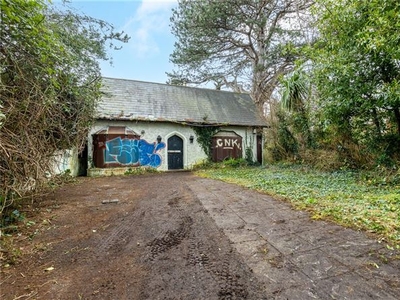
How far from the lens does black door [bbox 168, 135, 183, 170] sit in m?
11.5

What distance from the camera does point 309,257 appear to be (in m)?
2.20

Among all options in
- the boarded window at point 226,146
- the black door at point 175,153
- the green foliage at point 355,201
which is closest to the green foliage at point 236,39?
the boarded window at point 226,146

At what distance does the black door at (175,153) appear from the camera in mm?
11523

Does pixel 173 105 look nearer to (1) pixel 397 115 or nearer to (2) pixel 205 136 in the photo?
(2) pixel 205 136

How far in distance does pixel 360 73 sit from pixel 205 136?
7.58 metres

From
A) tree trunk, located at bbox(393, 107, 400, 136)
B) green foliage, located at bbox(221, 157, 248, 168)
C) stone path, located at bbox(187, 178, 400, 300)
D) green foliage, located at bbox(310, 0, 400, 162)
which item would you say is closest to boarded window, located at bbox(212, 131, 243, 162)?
green foliage, located at bbox(221, 157, 248, 168)

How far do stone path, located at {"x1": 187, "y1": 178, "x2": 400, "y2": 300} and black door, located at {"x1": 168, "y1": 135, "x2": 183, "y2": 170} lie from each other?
8102 millimetres

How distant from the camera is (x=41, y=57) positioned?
3.09 metres

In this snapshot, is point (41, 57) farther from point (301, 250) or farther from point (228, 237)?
point (301, 250)

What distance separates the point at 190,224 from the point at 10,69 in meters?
3.41

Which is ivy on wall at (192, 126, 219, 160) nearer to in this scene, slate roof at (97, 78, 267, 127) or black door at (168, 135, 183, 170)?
slate roof at (97, 78, 267, 127)

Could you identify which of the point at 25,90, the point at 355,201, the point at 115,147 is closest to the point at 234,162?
the point at 115,147

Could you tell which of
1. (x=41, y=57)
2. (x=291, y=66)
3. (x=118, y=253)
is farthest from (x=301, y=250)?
(x=291, y=66)

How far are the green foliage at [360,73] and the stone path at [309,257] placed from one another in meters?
4.22
